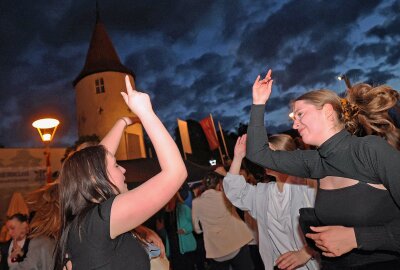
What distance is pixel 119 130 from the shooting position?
2.89 m

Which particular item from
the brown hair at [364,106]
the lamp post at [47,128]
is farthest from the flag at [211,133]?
the brown hair at [364,106]

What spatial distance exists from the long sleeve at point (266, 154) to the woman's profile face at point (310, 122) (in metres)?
0.18

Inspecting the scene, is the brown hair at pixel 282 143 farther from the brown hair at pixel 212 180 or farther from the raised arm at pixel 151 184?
the brown hair at pixel 212 180

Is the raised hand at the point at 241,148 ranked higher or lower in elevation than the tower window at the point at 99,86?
lower

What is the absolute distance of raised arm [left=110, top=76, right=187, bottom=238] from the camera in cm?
169

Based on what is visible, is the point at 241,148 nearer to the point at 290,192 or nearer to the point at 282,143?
the point at 282,143

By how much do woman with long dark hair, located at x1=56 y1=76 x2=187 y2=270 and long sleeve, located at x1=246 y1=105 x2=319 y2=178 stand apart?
0.98 m

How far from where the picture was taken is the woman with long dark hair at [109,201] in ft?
5.58

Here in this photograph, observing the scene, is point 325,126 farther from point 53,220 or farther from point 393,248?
point 53,220

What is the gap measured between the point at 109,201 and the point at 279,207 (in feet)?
7.43

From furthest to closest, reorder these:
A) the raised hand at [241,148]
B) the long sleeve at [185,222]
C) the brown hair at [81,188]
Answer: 1. the long sleeve at [185,222]
2. the raised hand at [241,148]
3. the brown hair at [81,188]

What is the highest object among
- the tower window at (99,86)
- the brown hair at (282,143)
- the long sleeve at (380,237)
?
the tower window at (99,86)

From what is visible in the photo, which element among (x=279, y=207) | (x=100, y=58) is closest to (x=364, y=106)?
(x=279, y=207)

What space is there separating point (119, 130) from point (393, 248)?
218cm
